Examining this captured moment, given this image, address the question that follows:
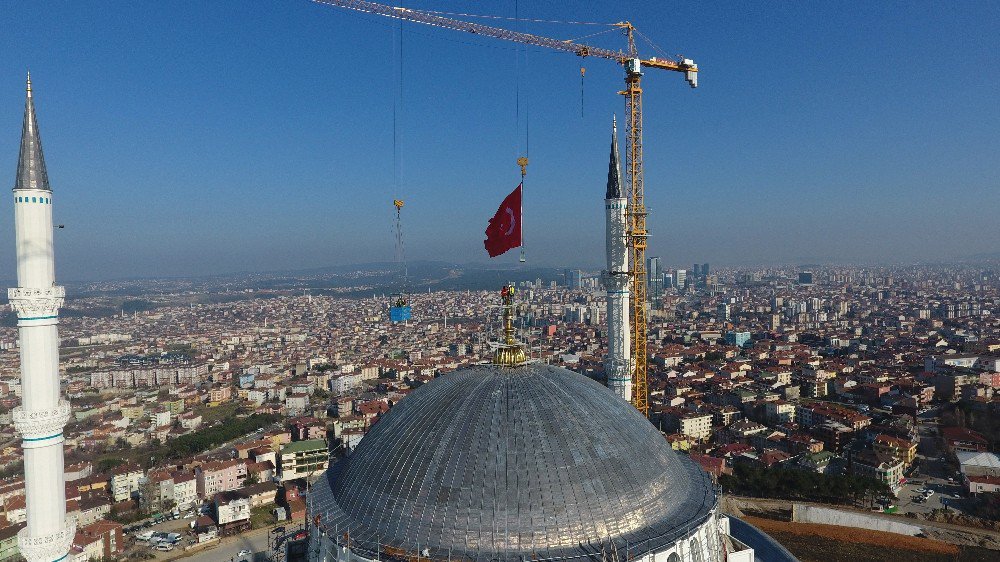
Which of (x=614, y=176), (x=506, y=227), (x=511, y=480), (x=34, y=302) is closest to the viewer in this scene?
(x=511, y=480)

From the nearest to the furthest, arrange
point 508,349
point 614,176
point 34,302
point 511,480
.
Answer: point 511,480 < point 508,349 < point 34,302 < point 614,176

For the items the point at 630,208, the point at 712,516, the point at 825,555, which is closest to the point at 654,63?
the point at 630,208

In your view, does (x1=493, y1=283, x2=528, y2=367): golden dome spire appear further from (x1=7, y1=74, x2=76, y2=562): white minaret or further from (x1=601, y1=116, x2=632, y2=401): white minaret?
(x1=601, y1=116, x2=632, y2=401): white minaret

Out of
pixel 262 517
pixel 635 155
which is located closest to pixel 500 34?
pixel 635 155

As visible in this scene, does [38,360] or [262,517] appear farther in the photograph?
[262,517]

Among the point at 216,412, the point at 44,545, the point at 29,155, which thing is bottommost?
the point at 216,412

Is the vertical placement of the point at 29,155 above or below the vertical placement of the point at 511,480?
above

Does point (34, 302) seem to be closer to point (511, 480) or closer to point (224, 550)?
point (511, 480)
